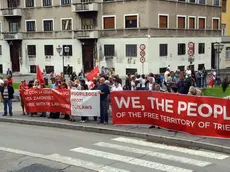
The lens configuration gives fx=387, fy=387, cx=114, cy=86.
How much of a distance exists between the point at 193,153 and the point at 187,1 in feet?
129

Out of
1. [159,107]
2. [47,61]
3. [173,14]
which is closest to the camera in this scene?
[159,107]

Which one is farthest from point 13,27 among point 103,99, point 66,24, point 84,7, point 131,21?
point 103,99

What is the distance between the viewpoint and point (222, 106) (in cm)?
1139

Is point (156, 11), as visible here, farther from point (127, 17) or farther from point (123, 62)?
point (123, 62)

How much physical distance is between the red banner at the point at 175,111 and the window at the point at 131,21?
29765 millimetres

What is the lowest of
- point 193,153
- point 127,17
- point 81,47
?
point 193,153

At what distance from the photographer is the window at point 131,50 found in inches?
1690

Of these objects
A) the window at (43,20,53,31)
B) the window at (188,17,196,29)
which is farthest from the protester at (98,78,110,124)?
the window at (43,20,53,31)

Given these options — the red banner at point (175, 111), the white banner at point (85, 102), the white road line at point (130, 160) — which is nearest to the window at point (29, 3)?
the white banner at point (85, 102)

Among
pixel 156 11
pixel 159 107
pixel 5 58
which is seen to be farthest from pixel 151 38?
pixel 159 107

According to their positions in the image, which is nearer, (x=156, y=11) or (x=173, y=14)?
(x=156, y=11)

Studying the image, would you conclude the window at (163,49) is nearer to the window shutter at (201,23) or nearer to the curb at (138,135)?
the window shutter at (201,23)

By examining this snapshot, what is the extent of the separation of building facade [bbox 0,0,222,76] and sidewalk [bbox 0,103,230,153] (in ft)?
81.2

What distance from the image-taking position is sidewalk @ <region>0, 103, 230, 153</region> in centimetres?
1127
